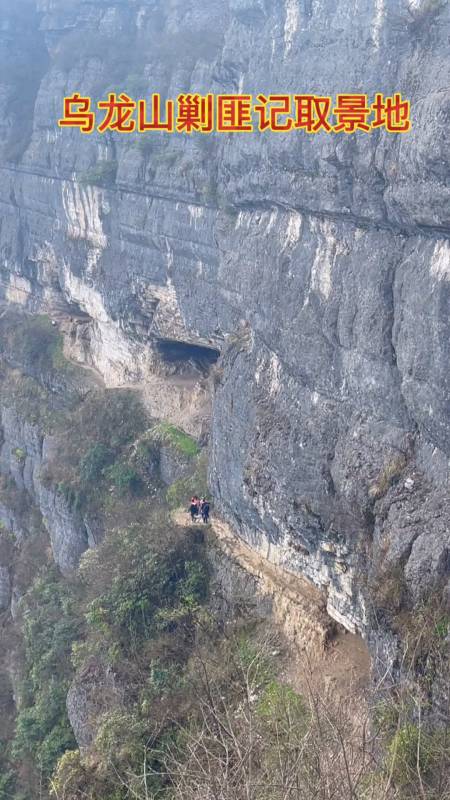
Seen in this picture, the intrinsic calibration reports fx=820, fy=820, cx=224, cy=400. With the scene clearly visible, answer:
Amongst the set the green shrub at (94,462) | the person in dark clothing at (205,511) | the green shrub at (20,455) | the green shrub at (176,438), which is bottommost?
the green shrub at (20,455)

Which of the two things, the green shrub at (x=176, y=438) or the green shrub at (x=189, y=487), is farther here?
the green shrub at (x=176, y=438)

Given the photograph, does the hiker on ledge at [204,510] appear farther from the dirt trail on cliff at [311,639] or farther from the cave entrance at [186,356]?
the cave entrance at [186,356]

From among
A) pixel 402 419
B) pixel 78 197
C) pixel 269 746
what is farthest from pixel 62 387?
pixel 269 746

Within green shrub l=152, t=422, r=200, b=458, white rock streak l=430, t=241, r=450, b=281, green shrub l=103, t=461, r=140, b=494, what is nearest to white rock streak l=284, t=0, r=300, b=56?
white rock streak l=430, t=241, r=450, b=281

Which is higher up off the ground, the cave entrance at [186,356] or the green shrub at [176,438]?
the cave entrance at [186,356]

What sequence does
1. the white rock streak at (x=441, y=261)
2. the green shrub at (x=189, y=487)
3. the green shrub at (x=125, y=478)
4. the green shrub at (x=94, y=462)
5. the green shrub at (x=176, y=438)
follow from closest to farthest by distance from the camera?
1. the white rock streak at (x=441, y=261)
2. the green shrub at (x=189, y=487)
3. the green shrub at (x=176, y=438)
4. the green shrub at (x=125, y=478)
5. the green shrub at (x=94, y=462)

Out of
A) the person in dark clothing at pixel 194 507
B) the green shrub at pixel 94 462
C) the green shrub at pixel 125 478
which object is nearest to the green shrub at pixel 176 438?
the green shrub at pixel 125 478

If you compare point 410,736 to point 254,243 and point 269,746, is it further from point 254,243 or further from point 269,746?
point 254,243

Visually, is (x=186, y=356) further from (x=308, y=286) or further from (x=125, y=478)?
(x=308, y=286)
